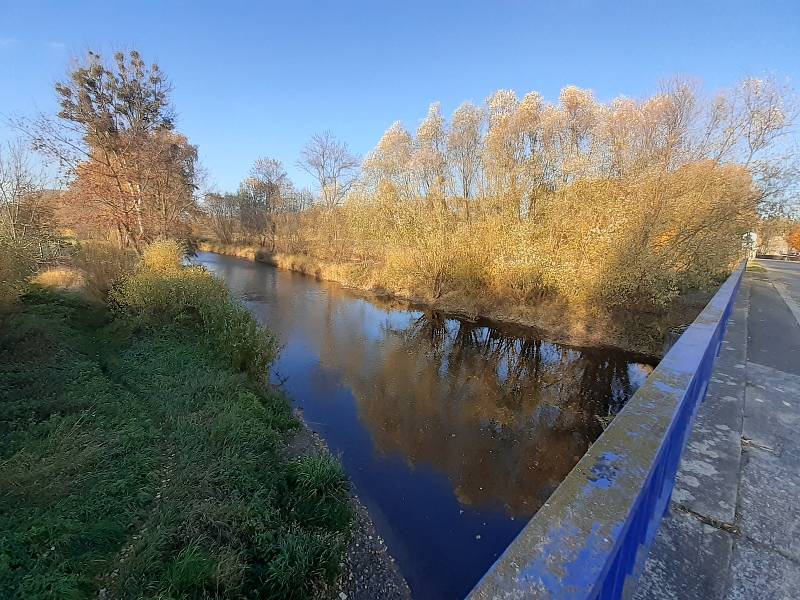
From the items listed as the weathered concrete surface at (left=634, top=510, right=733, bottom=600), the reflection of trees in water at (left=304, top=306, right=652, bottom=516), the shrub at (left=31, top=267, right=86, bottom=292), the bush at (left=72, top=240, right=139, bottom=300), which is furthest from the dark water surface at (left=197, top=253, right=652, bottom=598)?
the shrub at (left=31, top=267, right=86, bottom=292)

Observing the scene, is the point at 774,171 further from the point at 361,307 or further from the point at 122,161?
the point at 122,161

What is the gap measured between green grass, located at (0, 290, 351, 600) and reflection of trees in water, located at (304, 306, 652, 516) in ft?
7.81

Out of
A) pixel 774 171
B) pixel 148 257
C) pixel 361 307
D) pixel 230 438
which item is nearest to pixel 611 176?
pixel 774 171

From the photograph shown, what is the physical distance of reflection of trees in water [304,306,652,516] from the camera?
21.1 feet

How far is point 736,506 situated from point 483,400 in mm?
7492

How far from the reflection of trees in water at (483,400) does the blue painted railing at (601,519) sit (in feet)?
16.4

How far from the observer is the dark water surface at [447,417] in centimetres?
515

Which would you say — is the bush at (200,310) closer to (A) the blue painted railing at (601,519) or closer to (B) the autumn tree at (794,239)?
(A) the blue painted railing at (601,519)

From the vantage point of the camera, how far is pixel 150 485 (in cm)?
426

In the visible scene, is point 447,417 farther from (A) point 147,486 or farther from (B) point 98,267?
(B) point 98,267

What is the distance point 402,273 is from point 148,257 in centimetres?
1176

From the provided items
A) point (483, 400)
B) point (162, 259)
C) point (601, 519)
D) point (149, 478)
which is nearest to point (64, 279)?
point (162, 259)

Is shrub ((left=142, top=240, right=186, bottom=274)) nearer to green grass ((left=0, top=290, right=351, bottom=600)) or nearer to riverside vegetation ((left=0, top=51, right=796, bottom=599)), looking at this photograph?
riverside vegetation ((left=0, top=51, right=796, bottom=599))

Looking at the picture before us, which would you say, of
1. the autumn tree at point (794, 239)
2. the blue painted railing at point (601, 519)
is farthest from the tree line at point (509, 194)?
the autumn tree at point (794, 239)
